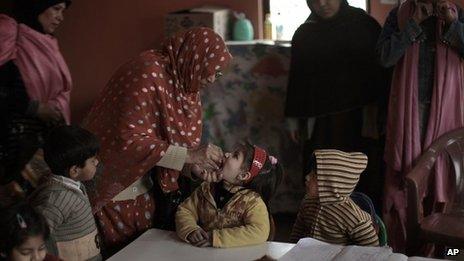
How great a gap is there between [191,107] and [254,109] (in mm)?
1519

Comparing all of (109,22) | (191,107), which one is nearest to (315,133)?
(191,107)

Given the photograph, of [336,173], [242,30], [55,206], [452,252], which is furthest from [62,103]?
[452,252]

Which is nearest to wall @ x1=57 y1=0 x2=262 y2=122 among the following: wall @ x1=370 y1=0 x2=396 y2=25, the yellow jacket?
wall @ x1=370 y1=0 x2=396 y2=25

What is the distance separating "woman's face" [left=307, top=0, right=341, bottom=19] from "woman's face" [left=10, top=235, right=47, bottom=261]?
7.27ft

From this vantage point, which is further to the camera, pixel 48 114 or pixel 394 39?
pixel 394 39

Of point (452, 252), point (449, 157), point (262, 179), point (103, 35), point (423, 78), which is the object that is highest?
point (103, 35)

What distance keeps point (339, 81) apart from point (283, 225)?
990 mm

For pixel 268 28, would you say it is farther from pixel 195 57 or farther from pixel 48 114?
pixel 195 57

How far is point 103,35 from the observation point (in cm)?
427

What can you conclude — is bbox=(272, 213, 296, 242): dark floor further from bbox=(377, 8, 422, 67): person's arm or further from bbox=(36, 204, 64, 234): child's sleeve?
bbox=(36, 204, 64, 234): child's sleeve

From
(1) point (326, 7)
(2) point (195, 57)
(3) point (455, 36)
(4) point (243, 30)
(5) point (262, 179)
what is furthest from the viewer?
(4) point (243, 30)

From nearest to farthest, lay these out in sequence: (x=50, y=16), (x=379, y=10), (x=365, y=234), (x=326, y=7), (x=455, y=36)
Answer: (x=365, y=234) → (x=455, y=36) → (x=50, y=16) → (x=326, y=7) → (x=379, y=10)

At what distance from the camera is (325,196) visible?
1918 millimetres

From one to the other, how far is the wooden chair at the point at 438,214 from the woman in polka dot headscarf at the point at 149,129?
0.91 meters
